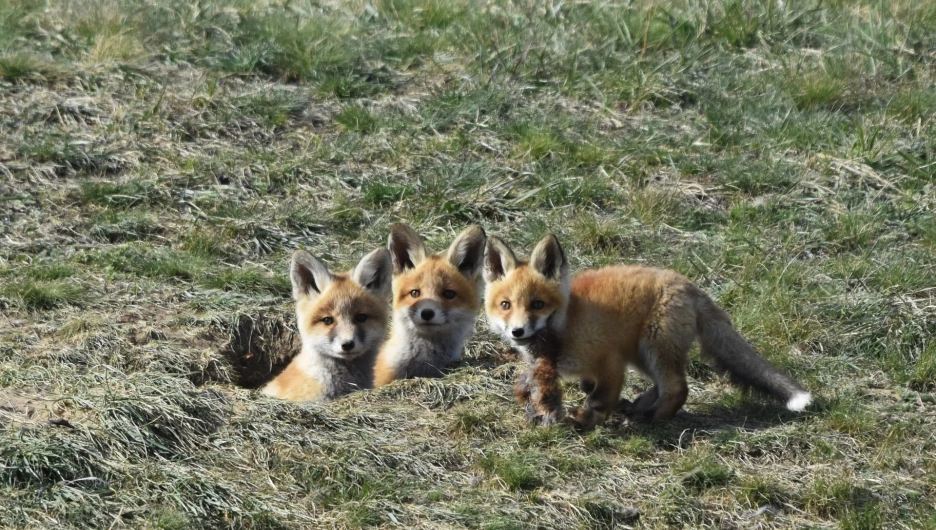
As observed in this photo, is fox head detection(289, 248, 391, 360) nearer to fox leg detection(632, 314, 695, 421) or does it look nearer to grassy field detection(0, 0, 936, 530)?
grassy field detection(0, 0, 936, 530)

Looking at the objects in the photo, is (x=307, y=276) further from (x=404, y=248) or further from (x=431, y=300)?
(x=431, y=300)

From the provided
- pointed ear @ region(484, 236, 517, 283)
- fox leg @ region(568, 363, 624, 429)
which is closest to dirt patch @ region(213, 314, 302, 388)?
pointed ear @ region(484, 236, 517, 283)

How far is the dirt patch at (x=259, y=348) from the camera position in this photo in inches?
279

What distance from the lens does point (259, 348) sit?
739 cm

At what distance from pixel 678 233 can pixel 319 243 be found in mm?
2671

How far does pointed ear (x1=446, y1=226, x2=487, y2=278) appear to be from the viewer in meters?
6.75

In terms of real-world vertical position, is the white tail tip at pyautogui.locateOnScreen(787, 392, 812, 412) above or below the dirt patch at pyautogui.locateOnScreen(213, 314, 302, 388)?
above

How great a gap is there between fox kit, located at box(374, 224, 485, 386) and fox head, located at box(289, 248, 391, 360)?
0.40ft

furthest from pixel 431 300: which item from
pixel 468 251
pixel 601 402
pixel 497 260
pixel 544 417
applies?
pixel 601 402

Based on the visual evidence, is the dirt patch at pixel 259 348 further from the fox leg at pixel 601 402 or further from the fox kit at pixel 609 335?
the fox leg at pixel 601 402

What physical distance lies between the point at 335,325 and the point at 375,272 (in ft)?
1.45

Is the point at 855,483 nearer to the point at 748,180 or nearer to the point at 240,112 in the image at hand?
the point at 748,180

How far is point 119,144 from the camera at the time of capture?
8945 mm

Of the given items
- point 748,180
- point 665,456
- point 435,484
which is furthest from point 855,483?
point 748,180
